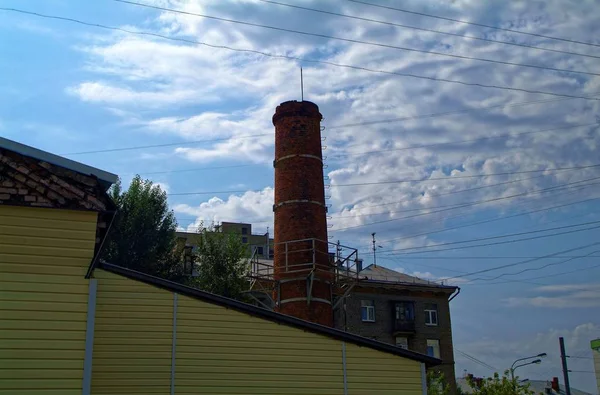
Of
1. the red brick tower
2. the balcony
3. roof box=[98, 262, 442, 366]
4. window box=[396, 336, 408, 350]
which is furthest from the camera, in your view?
window box=[396, 336, 408, 350]

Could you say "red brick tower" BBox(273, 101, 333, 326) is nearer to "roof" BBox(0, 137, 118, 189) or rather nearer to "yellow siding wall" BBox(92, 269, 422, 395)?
"yellow siding wall" BBox(92, 269, 422, 395)

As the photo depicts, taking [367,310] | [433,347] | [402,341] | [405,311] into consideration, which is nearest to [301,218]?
[367,310]

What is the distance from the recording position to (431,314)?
4359cm

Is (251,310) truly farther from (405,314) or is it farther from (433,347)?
(433,347)

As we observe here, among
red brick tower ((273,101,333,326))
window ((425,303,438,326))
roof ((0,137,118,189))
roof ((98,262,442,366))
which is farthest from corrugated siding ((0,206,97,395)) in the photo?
window ((425,303,438,326))

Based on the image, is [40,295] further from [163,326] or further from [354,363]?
[354,363]

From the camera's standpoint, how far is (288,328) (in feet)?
48.0

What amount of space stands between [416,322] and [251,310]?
30302mm

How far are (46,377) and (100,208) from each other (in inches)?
111

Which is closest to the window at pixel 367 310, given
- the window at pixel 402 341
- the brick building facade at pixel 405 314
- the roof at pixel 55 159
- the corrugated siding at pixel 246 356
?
the brick building facade at pixel 405 314

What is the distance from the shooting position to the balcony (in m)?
41.5

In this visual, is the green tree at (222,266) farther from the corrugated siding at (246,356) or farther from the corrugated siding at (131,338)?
the corrugated siding at (131,338)

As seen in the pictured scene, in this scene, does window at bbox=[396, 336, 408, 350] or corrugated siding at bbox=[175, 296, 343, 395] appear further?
window at bbox=[396, 336, 408, 350]

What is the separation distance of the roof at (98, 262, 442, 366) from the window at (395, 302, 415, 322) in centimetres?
2625
